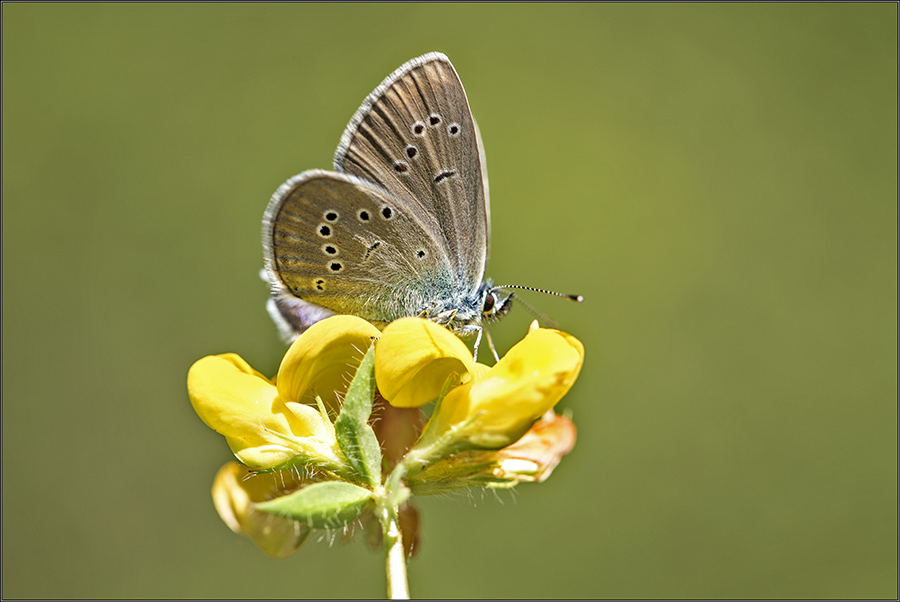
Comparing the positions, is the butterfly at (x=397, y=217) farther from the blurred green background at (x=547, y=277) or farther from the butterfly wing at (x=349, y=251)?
the blurred green background at (x=547, y=277)

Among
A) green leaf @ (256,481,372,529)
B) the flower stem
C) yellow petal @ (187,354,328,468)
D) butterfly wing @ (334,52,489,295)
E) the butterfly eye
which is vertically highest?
butterfly wing @ (334,52,489,295)

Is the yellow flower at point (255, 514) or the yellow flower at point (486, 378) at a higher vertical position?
the yellow flower at point (486, 378)

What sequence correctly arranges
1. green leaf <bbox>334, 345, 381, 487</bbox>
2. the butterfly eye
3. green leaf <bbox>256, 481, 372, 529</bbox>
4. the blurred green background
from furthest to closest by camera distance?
1. the blurred green background
2. the butterfly eye
3. green leaf <bbox>334, 345, 381, 487</bbox>
4. green leaf <bbox>256, 481, 372, 529</bbox>

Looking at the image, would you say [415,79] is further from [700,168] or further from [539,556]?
[700,168]

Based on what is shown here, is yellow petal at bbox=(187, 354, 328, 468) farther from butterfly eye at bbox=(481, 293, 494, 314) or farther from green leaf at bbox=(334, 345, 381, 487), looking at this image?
butterfly eye at bbox=(481, 293, 494, 314)

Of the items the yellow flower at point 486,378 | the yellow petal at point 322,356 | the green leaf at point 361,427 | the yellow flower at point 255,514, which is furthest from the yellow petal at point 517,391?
the yellow flower at point 255,514

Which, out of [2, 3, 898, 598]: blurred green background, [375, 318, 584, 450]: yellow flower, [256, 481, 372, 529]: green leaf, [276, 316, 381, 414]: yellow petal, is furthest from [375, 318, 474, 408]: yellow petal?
[2, 3, 898, 598]: blurred green background

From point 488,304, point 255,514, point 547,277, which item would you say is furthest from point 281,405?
point 547,277
